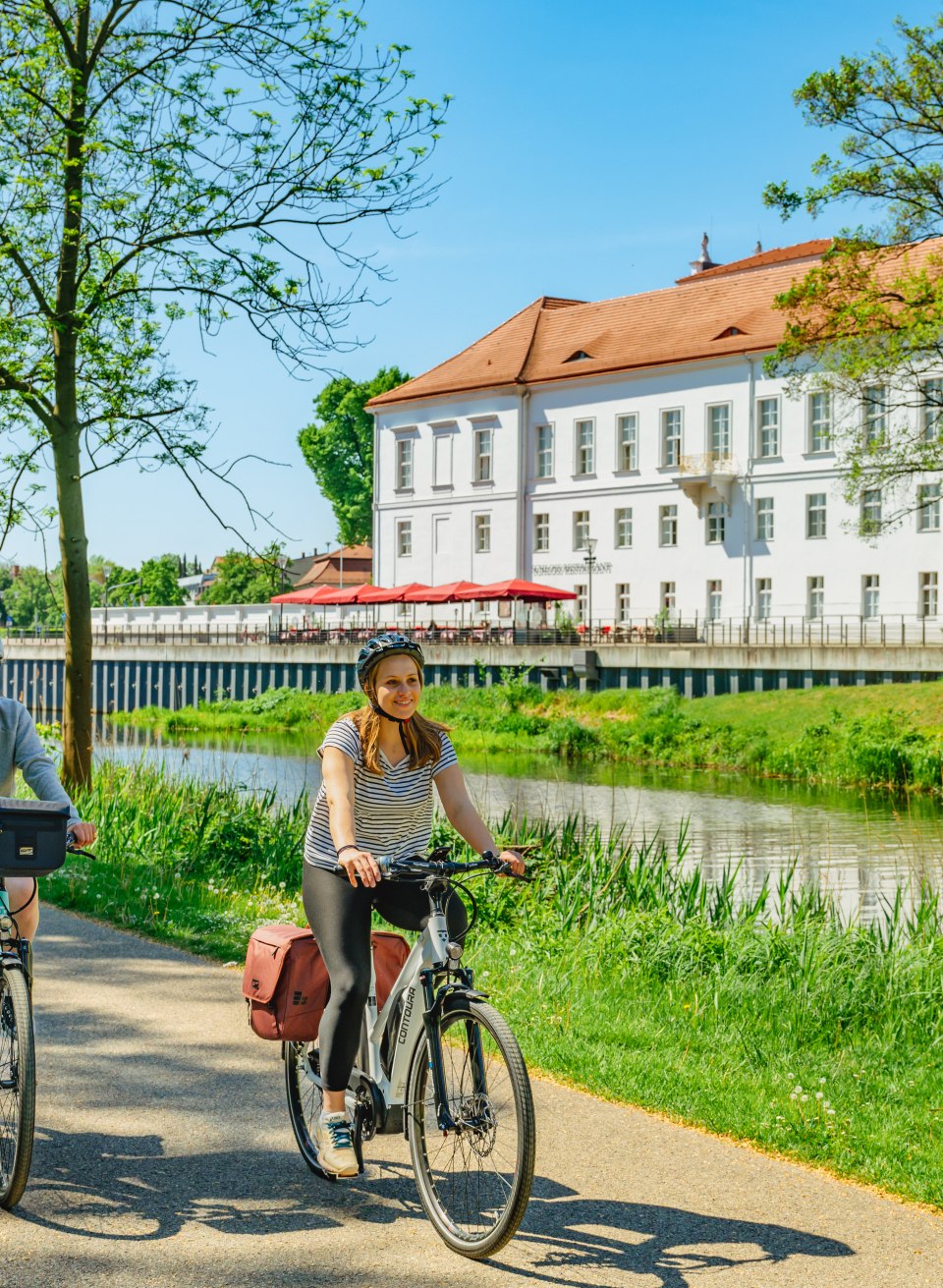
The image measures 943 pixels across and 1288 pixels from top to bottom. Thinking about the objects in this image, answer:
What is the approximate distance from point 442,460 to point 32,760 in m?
63.6

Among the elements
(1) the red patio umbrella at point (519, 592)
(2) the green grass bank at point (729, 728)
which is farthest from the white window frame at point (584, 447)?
(2) the green grass bank at point (729, 728)

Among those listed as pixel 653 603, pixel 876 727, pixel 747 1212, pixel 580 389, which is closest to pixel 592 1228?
pixel 747 1212

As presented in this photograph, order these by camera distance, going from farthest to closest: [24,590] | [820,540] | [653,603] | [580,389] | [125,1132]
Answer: [24,590] → [580,389] → [653,603] → [820,540] → [125,1132]

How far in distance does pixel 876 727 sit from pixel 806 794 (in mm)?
4634

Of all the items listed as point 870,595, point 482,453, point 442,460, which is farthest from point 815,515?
point 442,460

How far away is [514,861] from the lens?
4570 mm

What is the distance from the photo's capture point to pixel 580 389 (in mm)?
63688

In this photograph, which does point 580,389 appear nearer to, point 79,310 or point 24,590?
point 79,310

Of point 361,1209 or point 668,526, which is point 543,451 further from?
point 361,1209

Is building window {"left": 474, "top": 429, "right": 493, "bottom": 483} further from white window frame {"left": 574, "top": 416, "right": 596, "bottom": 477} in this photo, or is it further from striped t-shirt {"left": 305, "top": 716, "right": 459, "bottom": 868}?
striped t-shirt {"left": 305, "top": 716, "right": 459, "bottom": 868}

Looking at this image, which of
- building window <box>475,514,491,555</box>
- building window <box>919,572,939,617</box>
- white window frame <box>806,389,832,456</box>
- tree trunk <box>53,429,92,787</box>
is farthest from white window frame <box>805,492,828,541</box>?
tree trunk <box>53,429,92,787</box>

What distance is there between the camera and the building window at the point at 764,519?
56406 millimetres

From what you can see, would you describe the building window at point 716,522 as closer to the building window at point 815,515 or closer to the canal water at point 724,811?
the building window at point 815,515

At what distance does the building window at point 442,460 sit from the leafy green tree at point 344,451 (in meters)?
20.4
